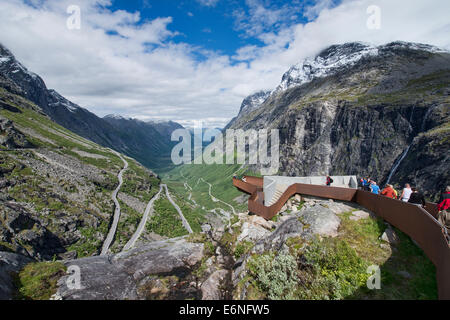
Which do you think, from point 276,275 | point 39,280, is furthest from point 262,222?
point 39,280

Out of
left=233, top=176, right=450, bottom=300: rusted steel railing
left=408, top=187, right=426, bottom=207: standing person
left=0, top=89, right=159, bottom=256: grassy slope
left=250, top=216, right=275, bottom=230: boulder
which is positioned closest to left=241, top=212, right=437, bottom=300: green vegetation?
left=233, top=176, right=450, bottom=300: rusted steel railing

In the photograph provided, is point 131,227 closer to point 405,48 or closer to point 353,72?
point 353,72

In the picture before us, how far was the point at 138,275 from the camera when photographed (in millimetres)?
12375

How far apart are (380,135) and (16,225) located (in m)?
136

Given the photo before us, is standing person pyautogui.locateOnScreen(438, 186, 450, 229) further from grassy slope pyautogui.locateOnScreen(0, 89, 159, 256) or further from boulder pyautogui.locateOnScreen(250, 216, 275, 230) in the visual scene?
grassy slope pyautogui.locateOnScreen(0, 89, 159, 256)

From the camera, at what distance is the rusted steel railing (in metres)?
8.37

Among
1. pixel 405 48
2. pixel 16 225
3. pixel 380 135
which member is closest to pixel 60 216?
pixel 16 225

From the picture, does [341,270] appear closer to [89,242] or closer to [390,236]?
[390,236]

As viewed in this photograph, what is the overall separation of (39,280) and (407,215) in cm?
1941

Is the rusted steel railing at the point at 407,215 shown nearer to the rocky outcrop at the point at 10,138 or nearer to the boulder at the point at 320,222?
the boulder at the point at 320,222

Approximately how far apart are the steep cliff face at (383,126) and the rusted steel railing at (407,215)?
59.8m

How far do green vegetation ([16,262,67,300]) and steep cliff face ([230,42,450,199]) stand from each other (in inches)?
3090

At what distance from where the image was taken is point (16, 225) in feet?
160
